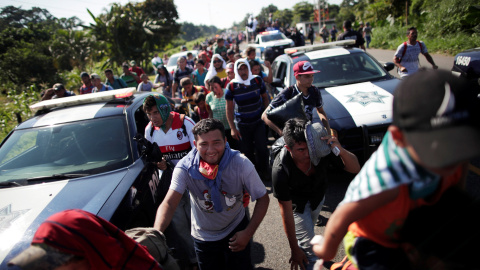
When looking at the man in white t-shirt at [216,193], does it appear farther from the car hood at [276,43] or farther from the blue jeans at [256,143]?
the car hood at [276,43]

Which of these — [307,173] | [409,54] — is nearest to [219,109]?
[307,173]

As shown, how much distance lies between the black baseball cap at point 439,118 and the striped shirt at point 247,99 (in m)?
3.91

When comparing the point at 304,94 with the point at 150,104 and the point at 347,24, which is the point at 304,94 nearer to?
the point at 150,104

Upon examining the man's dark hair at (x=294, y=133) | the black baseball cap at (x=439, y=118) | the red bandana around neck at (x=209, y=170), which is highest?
the black baseball cap at (x=439, y=118)

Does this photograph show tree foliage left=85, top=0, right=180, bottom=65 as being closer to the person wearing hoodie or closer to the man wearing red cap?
the person wearing hoodie

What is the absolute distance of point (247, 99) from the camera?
4.82m

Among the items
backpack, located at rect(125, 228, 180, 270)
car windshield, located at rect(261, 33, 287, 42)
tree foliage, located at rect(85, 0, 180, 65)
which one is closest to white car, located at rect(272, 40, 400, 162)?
backpack, located at rect(125, 228, 180, 270)

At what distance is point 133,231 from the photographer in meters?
1.92

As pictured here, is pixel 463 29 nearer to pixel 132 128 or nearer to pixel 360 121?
pixel 360 121

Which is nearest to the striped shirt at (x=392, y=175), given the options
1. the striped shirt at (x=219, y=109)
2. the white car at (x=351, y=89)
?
the white car at (x=351, y=89)

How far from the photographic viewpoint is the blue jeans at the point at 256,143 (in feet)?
16.3

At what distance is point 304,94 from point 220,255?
222 centimetres

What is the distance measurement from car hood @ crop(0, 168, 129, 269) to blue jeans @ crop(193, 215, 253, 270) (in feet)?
2.63

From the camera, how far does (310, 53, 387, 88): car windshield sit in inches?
215
